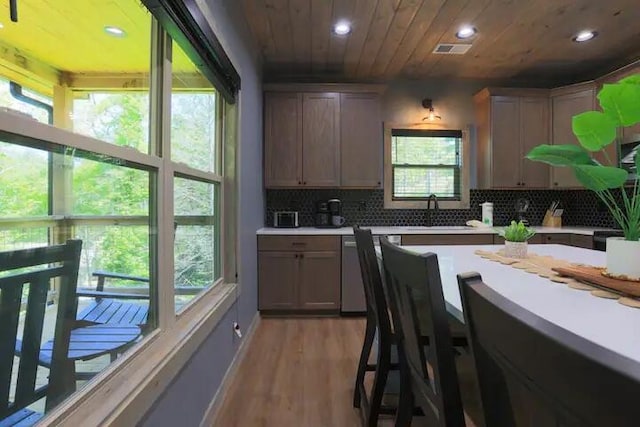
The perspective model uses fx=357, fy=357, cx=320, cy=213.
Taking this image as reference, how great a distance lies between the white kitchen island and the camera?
2.64ft

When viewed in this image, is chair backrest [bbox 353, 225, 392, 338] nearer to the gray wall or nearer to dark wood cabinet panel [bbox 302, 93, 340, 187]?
the gray wall

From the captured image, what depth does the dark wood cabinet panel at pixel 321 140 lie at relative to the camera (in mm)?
3834

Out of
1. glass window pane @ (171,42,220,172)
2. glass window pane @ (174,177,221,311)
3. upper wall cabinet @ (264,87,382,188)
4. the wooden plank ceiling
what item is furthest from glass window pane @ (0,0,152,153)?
upper wall cabinet @ (264,87,382,188)

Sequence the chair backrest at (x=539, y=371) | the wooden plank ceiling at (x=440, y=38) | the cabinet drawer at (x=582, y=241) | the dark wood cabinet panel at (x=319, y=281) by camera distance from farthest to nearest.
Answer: the dark wood cabinet panel at (x=319, y=281) < the cabinet drawer at (x=582, y=241) < the wooden plank ceiling at (x=440, y=38) < the chair backrest at (x=539, y=371)

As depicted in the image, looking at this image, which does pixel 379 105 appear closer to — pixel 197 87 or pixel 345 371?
pixel 197 87

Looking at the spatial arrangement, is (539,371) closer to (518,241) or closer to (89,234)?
(89,234)

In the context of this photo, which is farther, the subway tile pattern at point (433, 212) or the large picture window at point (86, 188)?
the subway tile pattern at point (433, 212)

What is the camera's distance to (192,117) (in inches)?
75.3

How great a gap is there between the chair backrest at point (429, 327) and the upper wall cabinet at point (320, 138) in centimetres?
278

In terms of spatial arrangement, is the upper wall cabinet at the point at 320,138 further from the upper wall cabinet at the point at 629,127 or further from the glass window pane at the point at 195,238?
the upper wall cabinet at the point at 629,127

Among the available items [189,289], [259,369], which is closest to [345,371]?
[259,369]

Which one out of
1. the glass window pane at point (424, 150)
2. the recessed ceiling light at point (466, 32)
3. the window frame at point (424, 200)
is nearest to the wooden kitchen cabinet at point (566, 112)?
the window frame at point (424, 200)

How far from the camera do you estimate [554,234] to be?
359cm

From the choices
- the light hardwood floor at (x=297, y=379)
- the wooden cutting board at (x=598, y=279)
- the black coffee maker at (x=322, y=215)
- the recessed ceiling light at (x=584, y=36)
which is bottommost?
the light hardwood floor at (x=297, y=379)
